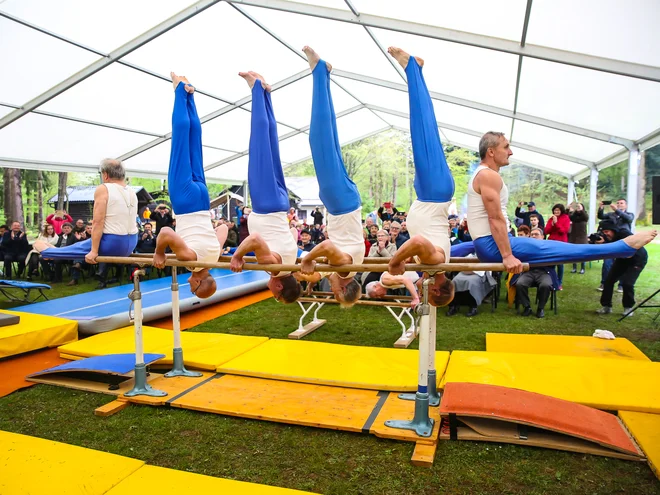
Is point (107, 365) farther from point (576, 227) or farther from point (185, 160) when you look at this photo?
point (576, 227)

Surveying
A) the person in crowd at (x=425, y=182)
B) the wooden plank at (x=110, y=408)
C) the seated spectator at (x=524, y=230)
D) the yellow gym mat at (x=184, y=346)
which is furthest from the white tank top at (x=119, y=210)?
the seated spectator at (x=524, y=230)

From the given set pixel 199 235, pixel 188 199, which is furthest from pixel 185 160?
pixel 199 235

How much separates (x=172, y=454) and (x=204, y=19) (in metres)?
7.24

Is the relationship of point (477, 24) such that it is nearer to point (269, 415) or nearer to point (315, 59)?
point (315, 59)

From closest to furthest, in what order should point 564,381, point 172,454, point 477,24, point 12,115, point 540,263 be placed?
point 540,263
point 172,454
point 564,381
point 477,24
point 12,115

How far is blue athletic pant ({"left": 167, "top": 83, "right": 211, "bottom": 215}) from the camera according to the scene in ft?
13.2

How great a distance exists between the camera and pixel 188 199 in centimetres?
414

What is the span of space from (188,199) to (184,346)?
250 cm

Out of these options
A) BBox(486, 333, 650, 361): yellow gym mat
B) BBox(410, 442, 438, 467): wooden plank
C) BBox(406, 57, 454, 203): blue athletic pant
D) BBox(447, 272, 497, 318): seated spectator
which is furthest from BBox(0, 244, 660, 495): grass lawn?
BBox(447, 272, 497, 318): seated spectator

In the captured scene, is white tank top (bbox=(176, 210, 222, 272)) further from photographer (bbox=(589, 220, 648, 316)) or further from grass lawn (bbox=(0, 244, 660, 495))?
photographer (bbox=(589, 220, 648, 316))

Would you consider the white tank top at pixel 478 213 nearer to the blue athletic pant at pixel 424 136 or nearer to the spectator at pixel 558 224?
the blue athletic pant at pixel 424 136

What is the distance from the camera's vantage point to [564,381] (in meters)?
4.33

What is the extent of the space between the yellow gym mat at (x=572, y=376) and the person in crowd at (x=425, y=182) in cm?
166

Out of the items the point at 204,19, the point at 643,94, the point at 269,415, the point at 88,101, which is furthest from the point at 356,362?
the point at 88,101
